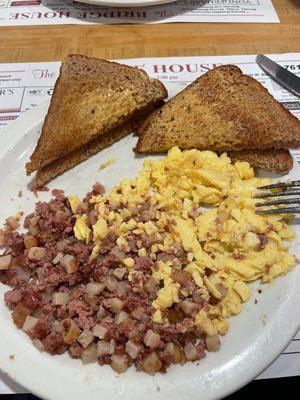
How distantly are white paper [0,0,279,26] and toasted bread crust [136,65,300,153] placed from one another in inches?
37.4

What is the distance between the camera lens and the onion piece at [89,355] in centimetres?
139

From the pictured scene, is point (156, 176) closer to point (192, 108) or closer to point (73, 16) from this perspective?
point (192, 108)

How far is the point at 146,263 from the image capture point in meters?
1.54

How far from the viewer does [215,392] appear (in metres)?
1.30

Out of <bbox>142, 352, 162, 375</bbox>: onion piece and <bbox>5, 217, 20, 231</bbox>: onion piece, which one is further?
<bbox>5, 217, 20, 231</bbox>: onion piece

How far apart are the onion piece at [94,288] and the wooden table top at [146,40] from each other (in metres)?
1.62

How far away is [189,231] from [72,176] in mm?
662

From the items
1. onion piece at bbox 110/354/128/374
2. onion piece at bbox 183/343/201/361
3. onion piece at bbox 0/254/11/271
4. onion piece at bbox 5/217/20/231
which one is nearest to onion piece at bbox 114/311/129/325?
onion piece at bbox 110/354/128/374

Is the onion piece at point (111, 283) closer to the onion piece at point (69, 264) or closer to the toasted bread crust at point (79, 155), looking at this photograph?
the onion piece at point (69, 264)

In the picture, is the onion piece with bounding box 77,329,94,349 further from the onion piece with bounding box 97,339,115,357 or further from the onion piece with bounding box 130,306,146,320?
the onion piece with bounding box 130,306,146,320

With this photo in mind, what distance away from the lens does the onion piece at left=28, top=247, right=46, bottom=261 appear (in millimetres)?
1597

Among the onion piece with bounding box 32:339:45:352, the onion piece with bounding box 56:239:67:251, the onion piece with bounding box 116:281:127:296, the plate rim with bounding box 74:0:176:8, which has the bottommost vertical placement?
the onion piece with bounding box 32:339:45:352

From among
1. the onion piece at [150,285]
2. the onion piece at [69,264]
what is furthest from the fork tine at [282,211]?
the onion piece at [69,264]

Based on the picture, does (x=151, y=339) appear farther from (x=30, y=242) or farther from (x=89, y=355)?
(x=30, y=242)
